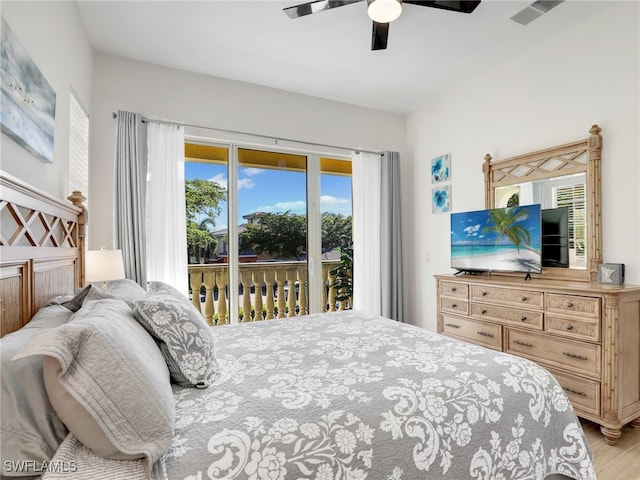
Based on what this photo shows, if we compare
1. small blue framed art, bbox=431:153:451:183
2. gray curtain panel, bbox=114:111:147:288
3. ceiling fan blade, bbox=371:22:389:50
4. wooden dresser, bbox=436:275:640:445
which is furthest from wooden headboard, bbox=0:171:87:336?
small blue framed art, bbox=431:153:451:183

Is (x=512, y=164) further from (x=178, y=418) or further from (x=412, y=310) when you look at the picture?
(x=178, y=418)

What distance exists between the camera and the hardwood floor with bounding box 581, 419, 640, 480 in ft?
6.17

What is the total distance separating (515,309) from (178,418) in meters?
2.53

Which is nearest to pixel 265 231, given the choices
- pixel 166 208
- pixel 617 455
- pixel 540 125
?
pixel 166 208

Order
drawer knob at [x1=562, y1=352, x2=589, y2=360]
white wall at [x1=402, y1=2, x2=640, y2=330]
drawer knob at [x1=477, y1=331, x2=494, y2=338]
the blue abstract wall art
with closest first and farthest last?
1. the blue abstract wall art
2. drawer knob at [x1=562, y1=352, x2=589, y2=360]
3. white wall at [x1=402, y1=2, x2=640, y2=330]
4. drawer knob at [x1=477, y1=331, x2=494, y2=338]

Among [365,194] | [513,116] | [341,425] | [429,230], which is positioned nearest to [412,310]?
[429,230]

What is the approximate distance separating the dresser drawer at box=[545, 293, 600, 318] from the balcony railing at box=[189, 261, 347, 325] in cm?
231

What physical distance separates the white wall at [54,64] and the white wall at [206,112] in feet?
0.88

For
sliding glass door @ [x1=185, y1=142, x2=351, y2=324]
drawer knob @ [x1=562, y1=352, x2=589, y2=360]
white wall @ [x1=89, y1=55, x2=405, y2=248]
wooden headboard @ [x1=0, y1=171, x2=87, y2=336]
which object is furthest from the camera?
sliding glass door @ [x1=185, y1=142, x2=351, y2=324]

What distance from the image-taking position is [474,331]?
3.04m

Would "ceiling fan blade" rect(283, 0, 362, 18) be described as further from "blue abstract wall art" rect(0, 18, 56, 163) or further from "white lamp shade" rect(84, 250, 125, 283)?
"white lamp shade" rect(84, 250, 125, 283)

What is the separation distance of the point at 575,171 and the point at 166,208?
3.39 metres

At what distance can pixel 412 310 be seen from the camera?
4.34 meters

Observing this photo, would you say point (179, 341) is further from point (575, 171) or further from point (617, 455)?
point (575, 171)
